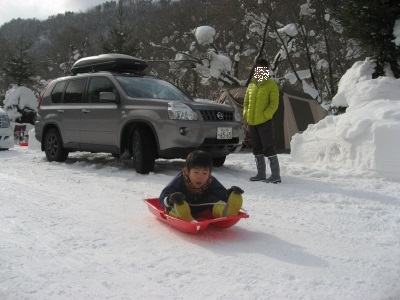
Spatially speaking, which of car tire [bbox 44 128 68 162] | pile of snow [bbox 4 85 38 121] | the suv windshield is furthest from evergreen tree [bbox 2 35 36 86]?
the suv windshield

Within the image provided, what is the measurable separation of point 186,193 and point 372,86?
5494mm

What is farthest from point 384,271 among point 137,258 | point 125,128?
point 125,128

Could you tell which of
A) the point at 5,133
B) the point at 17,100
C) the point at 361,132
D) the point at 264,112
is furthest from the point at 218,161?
the point at 17,100

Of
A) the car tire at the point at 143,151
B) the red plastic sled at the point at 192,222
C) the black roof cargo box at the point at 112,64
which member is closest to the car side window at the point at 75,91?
the black roof cargo box at the point at 112,64

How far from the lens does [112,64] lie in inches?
329

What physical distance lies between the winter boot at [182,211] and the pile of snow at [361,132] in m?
4.01

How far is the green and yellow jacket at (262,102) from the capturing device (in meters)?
5.89

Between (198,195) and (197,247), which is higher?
(198,195)

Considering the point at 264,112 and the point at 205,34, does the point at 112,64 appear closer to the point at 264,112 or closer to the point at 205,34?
the point at 264,112

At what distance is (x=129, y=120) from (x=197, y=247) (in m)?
3.81

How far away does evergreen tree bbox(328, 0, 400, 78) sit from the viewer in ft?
24.5

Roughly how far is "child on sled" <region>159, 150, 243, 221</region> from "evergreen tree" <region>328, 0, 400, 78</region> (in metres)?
5.56

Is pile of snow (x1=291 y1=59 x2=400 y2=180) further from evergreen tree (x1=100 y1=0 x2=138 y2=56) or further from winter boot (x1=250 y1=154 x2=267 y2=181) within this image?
evergreen tree (x1=100 y1=0 x2=138 y2=56)

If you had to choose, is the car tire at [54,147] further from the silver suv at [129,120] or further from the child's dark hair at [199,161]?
the child's dark hair at [199,161]
